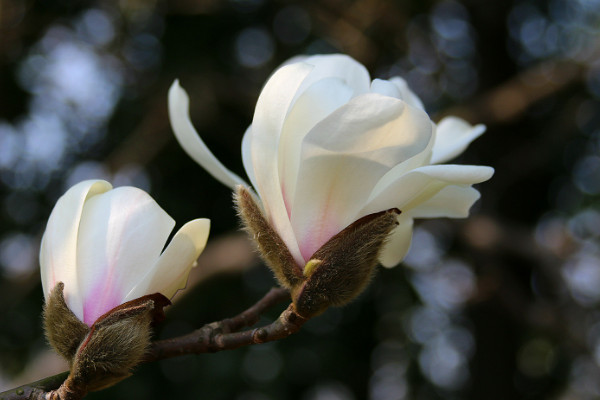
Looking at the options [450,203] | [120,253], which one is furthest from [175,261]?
[450,203]

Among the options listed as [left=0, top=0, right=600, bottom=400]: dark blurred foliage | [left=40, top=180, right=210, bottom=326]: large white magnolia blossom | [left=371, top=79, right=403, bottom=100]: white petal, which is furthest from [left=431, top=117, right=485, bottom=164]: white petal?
[left=0, top=0, right=600, bottom=400]: dark blurred foliage

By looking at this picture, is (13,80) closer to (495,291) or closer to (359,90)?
(495,291)

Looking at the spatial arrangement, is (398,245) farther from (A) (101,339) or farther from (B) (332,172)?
(A) (101,339)

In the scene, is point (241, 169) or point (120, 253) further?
point (241, 169)

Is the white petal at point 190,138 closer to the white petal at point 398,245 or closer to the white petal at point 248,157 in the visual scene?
the white petal at point 248,157

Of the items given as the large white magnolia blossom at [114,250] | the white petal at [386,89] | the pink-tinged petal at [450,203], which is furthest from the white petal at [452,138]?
the large white magnolia blossom at [114,250]

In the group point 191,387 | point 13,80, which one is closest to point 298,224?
point 191,387

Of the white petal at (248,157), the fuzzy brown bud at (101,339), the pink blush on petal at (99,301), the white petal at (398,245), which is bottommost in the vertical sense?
the white petal at (398,245)

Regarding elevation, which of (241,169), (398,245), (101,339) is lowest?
(241,169)
